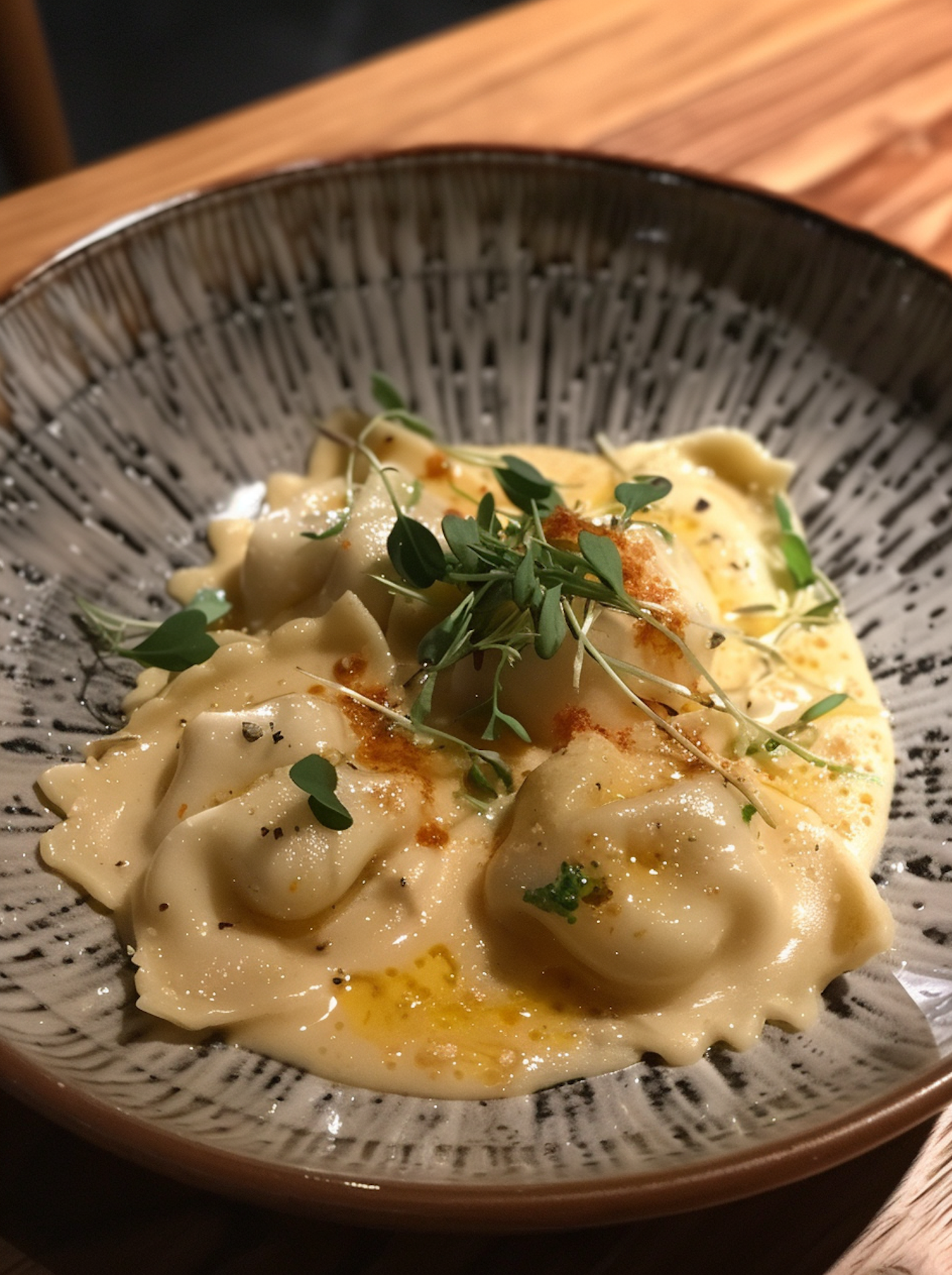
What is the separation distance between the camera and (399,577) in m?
2.41

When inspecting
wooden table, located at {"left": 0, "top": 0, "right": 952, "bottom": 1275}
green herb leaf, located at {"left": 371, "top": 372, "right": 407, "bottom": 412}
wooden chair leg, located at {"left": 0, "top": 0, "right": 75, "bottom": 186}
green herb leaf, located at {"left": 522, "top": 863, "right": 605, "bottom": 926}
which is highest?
wooden chair leg, located at {"left": 0, "top": 0, "right": 75, "bottom": 186}

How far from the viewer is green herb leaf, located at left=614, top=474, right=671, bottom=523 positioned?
2.44m

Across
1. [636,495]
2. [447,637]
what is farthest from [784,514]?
[447,637]

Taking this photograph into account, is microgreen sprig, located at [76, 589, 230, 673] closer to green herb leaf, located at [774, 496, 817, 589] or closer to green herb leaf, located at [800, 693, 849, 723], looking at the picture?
green herb leaf, located at [800, 693, 849, 723]

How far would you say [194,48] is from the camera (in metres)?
7.24

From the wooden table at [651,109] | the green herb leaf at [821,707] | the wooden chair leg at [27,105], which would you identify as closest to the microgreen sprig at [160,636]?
the wooden table at [651,109]

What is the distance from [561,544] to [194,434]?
1147 millimetres

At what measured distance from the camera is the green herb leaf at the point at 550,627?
6.93 feet

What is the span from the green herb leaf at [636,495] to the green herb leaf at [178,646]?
0.97m

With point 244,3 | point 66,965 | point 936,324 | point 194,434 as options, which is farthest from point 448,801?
point 244,3

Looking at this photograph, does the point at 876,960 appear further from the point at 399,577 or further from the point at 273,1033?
the point at 399,577

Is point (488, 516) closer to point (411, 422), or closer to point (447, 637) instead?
point (447, 637)

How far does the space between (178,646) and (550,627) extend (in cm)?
85

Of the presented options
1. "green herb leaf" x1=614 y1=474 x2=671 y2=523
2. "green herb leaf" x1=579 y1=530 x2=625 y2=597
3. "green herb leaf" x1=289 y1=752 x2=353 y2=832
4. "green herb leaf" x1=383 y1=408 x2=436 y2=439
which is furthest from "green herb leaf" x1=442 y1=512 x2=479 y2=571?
"green herb leaf" x1=383 y1=408 x2=436 y2=439
